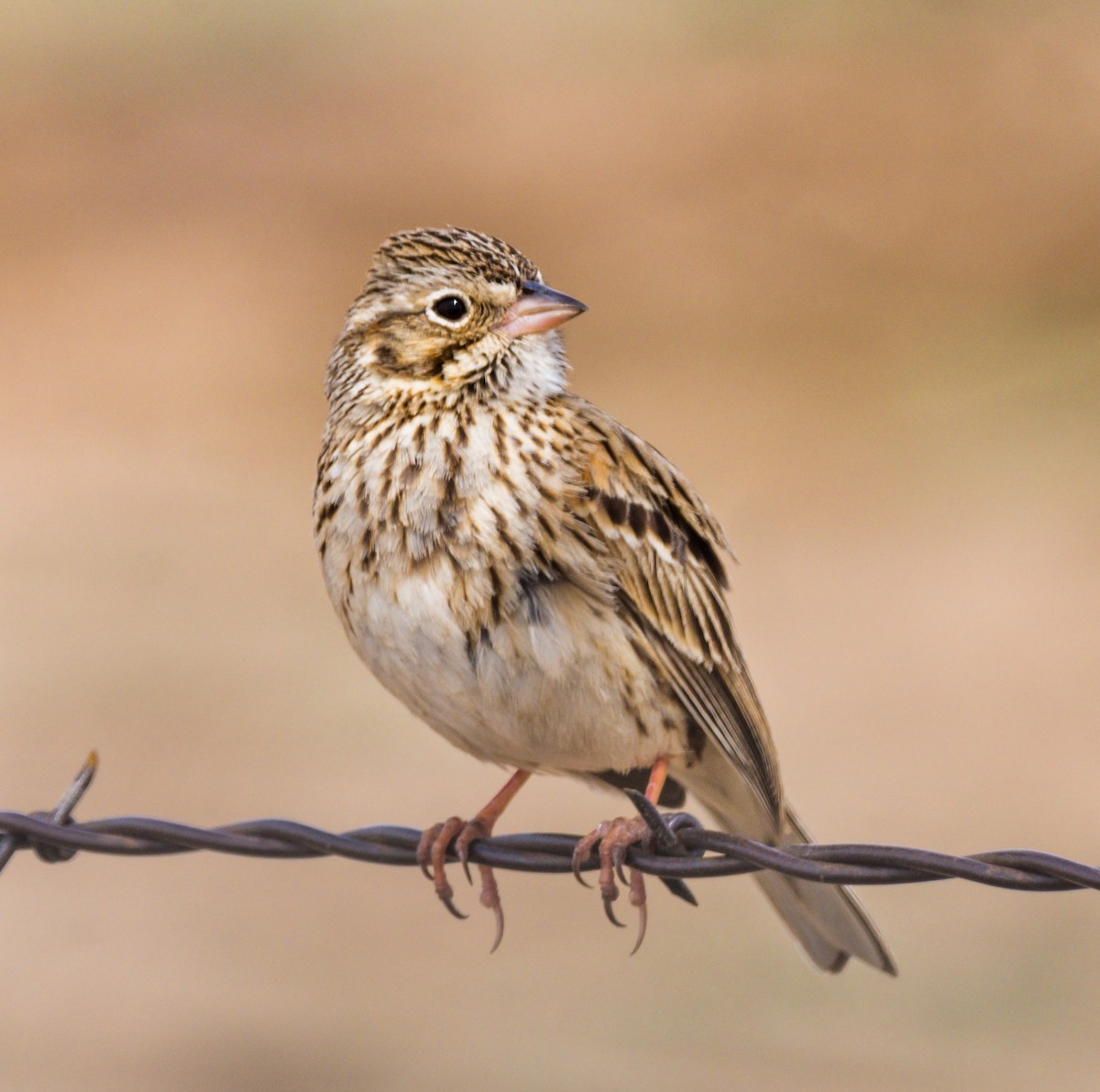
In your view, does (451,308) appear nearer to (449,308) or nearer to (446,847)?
(449,308)

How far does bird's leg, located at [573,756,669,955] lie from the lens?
3.92m

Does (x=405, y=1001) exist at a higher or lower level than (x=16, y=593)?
lower

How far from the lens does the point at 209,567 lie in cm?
1249

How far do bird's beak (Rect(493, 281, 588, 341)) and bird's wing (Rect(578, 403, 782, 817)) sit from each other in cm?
25

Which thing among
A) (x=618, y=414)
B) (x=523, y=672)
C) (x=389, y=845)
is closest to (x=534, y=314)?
(x=523, y=672)

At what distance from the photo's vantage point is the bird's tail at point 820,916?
4645 mm

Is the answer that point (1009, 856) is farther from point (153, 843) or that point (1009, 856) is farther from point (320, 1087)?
point (320, 1087)

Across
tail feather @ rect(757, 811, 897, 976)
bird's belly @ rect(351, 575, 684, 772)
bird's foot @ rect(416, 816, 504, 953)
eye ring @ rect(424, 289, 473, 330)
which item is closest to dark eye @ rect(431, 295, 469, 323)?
eye ring @ rect(424, 289, 473, 330)

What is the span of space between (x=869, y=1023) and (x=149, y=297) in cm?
876

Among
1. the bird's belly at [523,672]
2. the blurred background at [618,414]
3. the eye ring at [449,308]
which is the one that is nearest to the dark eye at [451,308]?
the eye ring at [449,308]

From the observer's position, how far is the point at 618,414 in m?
13.5

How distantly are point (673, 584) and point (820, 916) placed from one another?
929 mm

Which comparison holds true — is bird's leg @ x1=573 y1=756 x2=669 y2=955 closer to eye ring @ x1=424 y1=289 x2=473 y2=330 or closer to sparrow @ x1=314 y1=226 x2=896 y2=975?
sparrow @ x1=314 y1=226 x2=896 y2=975

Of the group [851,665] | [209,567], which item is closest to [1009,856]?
[851,665]
